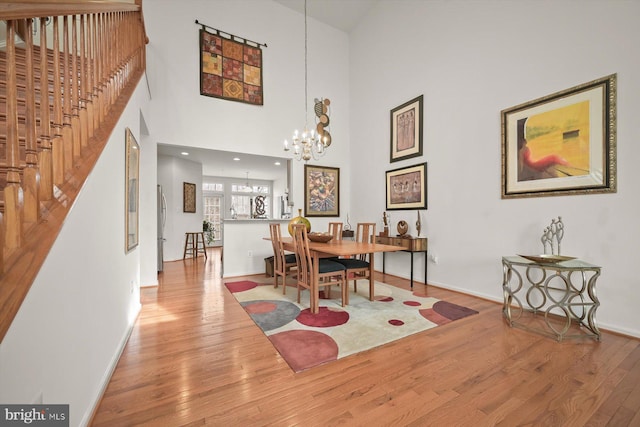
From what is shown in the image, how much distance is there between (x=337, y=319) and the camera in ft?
8.58

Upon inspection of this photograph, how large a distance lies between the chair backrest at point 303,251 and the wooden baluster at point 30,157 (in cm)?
209

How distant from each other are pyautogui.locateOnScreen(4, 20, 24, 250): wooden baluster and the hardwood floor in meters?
1.13

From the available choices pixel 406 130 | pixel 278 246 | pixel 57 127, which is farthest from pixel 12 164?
pixel 406 130

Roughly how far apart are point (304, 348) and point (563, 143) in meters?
3.18

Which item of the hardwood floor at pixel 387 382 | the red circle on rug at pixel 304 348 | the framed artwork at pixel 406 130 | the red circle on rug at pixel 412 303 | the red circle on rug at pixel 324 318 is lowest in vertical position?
the red circle on rug at pixel 412 303

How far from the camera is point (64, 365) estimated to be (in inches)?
42.8

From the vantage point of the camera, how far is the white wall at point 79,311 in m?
0.81

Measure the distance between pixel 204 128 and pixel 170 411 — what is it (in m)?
4.11

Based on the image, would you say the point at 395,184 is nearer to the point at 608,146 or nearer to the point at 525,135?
the point at 525,135

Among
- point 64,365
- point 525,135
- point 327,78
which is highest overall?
point 327,78

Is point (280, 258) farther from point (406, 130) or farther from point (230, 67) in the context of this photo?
point (230, 67)

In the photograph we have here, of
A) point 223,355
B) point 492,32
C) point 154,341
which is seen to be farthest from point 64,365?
point 492,32

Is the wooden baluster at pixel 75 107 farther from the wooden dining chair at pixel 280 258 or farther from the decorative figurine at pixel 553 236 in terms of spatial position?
the decorative figurine at pixel 553 236

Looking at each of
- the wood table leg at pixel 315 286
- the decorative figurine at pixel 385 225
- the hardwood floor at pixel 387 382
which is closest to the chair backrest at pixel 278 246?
the wood table leg at pixel 315 286
